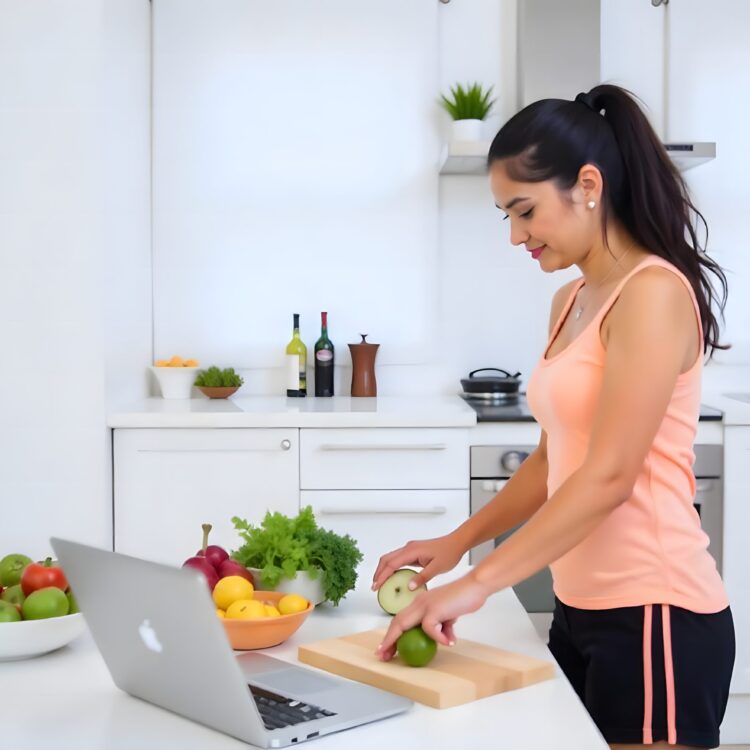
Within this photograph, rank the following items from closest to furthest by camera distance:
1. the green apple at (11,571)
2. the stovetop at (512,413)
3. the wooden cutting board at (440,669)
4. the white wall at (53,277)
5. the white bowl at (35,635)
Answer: the wooden cutting board at (440,669), the white bowl at (35,635), the green apple at (11,571), the white wall at (53,277), the stovetop at (512,413)

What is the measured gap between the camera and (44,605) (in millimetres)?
1346

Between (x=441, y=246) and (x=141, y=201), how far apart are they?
1049 mm

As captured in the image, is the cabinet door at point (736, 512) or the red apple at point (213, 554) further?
the cabinet door at point (736, 512)

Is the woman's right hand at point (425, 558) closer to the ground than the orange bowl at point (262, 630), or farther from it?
farther from it

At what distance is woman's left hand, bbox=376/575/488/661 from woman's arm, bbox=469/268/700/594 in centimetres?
5

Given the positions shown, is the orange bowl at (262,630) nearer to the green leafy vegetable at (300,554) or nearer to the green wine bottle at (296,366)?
the green leafy vegetable at (300,554)

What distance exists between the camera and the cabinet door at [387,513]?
311 cm

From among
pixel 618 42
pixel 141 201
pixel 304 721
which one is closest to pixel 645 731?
pixel 304 721

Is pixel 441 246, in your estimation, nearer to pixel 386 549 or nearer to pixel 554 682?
pixel 386 549

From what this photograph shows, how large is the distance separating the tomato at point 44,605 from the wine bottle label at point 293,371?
2.28 metres

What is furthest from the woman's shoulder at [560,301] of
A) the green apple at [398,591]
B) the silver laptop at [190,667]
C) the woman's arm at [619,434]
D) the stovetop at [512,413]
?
the stovetop at [512,413]

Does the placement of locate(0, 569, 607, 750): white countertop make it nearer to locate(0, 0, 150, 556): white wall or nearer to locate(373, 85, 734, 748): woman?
locate(373, 85, 734, 748): woman

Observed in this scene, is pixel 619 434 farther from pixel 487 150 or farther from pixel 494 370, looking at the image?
pixel 494 370

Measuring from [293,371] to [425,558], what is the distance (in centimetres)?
209
